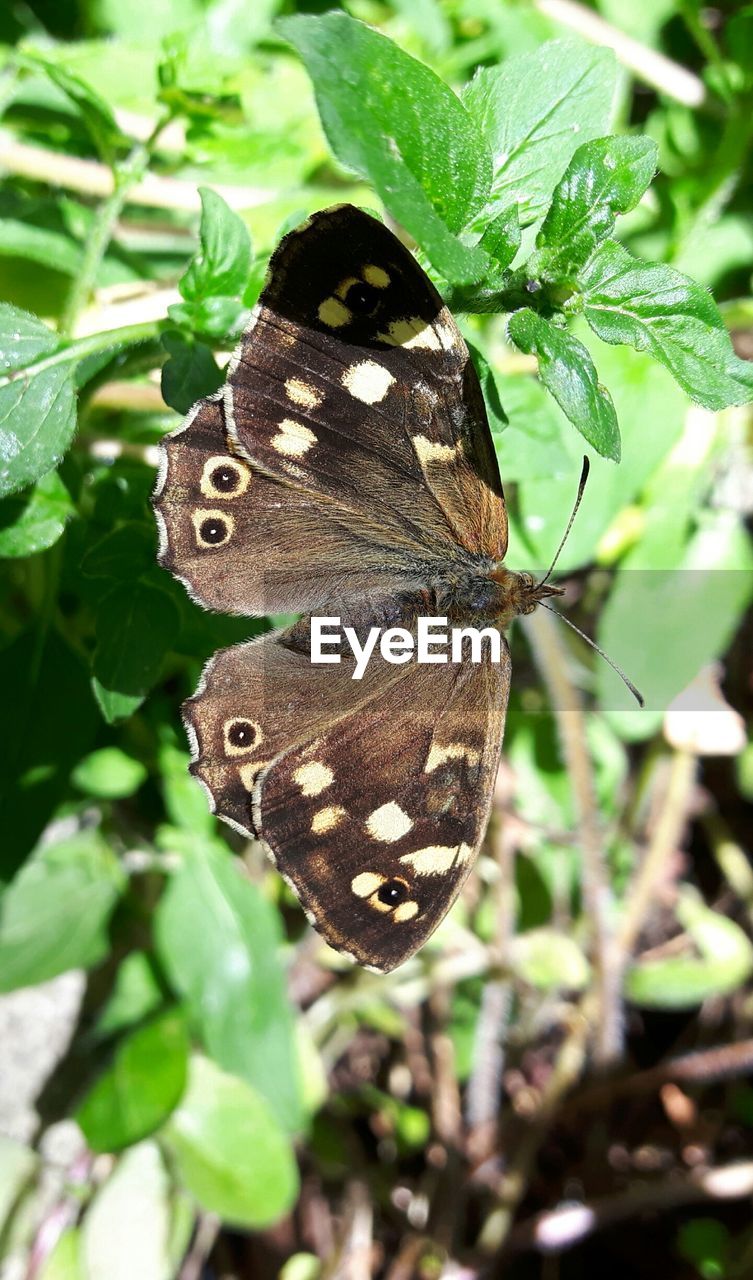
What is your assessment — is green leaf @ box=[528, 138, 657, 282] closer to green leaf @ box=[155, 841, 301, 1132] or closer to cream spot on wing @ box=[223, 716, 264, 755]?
cream spot on wing @ box=[223, 716, 264, 755]

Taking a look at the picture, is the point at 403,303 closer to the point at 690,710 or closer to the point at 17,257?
the point at 17,257

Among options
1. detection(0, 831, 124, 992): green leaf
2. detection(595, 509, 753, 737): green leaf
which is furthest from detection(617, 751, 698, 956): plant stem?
detection(0, 831, 124, 992): green leaf

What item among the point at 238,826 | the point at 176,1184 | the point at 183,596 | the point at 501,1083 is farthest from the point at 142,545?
the point at 501,1083

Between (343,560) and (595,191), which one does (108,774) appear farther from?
(595,191)

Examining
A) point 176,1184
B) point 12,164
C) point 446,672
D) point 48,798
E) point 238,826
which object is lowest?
point 176,1184

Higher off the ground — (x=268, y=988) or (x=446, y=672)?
(x=446, y=672)

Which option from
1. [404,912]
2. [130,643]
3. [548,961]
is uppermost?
[130,643]

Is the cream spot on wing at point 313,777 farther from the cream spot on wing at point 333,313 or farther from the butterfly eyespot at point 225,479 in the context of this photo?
the cream spot on wing at point 333,313

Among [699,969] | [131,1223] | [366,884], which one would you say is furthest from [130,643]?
[699,969]
